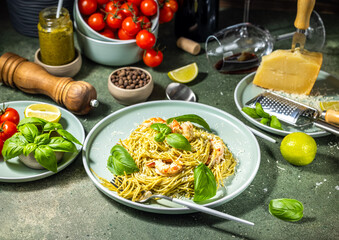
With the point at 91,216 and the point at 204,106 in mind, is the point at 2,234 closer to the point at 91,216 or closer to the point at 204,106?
the point at 91,216

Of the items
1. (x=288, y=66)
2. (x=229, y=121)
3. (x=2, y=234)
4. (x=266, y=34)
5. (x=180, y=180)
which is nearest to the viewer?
(x=2, y=234)

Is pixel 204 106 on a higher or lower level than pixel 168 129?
lower

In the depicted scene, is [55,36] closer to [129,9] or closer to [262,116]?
[129,9]

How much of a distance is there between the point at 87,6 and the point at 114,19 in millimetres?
190

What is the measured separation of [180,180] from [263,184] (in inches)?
15.8

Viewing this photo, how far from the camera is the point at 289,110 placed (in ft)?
7.45

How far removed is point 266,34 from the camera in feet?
9.04

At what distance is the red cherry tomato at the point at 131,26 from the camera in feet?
8.49

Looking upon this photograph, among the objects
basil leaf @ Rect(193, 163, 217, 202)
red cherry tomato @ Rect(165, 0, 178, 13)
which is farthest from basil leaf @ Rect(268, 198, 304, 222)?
red cherry tomato @ Rect(165, 0, 178, 13)

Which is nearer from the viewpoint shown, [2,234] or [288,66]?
[2,234]

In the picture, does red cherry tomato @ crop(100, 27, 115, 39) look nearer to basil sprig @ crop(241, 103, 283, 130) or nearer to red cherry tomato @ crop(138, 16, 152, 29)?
red cherry tomato @ crop(138, 16, 152, 29)

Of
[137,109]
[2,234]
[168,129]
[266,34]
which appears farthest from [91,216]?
[266,34]

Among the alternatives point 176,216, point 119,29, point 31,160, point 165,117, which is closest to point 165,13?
point 119,29

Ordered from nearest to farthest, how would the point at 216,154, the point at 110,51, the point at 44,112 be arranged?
1. the point at 216,154
2. the point at 44,112
3. the point at 110,51
